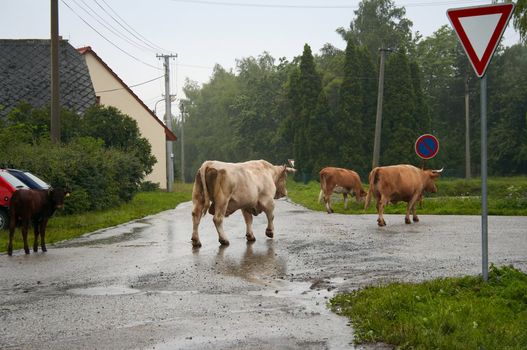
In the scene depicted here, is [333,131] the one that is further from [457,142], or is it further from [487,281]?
[487,281]

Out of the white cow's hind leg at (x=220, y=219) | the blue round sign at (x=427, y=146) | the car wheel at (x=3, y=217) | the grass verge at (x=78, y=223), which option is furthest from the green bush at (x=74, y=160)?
the blue round sign at (x=427, y=146)

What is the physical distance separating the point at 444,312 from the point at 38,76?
38.6 m

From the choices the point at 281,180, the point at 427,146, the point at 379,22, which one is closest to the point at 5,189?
the point at 281,180

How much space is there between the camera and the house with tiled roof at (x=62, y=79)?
4025 cm

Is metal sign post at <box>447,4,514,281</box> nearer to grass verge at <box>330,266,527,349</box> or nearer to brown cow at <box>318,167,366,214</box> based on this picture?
grass verge at <box>330,266,527,349</box>

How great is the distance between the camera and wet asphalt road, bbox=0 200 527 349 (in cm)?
654

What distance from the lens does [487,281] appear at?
791 cm

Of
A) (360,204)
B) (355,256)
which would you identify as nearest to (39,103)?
(360,204)

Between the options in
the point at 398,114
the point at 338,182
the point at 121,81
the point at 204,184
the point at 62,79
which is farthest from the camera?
the point at 398,114

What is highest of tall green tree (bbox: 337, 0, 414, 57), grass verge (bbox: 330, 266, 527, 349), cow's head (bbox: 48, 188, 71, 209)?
tall green tree (bbox: 337, 0, 414, 57)

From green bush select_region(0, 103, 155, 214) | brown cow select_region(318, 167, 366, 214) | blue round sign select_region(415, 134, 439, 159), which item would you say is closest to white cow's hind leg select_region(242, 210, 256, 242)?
green bush select_region(0, 103, 155, 214)

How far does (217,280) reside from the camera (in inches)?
376

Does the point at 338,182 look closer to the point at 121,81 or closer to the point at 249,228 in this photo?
the point at 249,228

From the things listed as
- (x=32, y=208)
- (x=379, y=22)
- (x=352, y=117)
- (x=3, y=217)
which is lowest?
(x=3, y=217)
